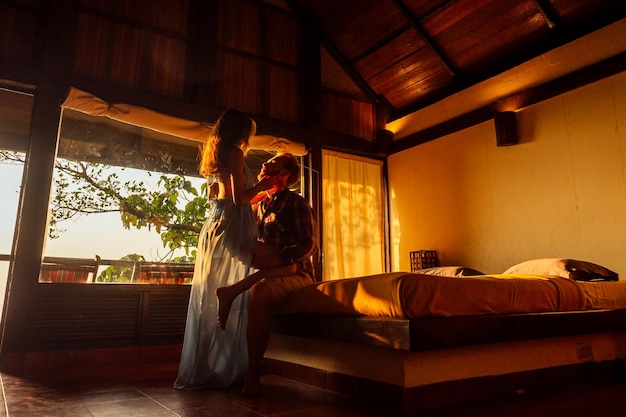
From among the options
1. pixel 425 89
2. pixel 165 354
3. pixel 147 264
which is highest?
pixel 425 89

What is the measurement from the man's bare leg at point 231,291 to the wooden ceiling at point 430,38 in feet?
10.9

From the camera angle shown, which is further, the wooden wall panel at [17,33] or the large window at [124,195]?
the large window at [124,195]

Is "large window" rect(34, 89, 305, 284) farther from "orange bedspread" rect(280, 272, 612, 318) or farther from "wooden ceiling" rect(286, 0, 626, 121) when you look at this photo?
"orange bedspread" rect(280, 272, 612, 318)

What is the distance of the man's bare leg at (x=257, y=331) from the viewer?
1945mm

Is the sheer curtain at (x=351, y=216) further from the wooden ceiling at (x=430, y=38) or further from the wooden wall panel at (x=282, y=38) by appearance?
the wooden wall panel at (x=282, y=38)

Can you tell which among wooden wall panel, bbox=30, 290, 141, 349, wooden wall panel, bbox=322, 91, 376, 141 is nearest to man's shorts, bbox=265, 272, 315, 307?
wooden wall panel, bbox=30, 290, 141, 349

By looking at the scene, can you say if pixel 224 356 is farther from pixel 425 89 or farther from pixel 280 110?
pixel 425 89

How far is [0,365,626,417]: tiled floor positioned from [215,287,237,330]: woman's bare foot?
311mm

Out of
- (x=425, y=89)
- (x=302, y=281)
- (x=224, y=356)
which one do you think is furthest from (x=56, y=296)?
(x=425, y=89)

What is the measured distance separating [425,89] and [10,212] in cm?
415

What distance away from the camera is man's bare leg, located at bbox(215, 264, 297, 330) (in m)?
2.00

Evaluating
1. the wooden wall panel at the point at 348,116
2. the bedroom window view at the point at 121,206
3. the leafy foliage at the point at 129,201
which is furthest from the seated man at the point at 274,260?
the wooden wall panel at the point at 348,116

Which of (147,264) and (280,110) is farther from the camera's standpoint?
(280,110)

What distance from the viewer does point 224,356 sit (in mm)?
→ 2133
